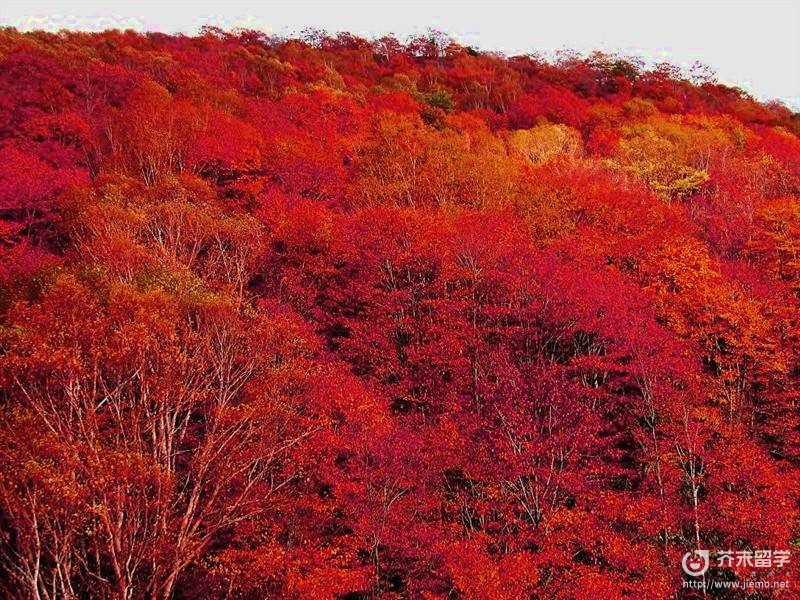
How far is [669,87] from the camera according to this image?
107062 mm

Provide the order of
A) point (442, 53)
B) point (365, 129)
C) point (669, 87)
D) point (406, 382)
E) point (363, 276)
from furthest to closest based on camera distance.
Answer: point (442, 53) → point (669, 87) → point (365, 129) → point (363, 276) → point (406, 382)

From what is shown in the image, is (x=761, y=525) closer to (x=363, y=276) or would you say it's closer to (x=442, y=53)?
(x=363, y=276)

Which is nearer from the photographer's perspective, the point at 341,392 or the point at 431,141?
the point at 341,392

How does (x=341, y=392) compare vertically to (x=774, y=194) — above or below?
below

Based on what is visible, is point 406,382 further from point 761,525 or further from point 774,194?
point 774,194

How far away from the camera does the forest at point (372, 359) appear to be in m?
19.0

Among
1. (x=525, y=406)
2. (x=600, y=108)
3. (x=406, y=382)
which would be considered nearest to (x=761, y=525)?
(x=525, y=406)

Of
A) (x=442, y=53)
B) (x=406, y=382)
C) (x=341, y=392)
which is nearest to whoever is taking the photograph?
(x=341, y=392)

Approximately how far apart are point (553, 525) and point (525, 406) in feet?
22.3

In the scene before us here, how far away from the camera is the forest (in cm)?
1902

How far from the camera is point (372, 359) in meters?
38.0

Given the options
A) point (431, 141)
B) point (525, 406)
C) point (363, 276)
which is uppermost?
point (431, 141)

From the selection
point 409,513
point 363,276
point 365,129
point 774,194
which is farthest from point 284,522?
point 774,194

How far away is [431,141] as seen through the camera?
57.3 metres
